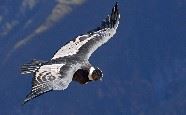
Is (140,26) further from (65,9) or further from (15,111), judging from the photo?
(15,111)

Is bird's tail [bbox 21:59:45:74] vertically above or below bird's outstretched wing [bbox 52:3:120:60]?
below

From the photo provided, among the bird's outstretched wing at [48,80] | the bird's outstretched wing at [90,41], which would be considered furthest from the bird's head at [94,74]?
the bird's outstretched wing at [90,41]

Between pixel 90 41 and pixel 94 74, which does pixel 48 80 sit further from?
pixel 90 41

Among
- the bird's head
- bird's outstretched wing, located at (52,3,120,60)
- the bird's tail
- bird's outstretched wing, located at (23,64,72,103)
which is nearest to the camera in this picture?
bird's outstretched wing, located at (23,64,72,103)

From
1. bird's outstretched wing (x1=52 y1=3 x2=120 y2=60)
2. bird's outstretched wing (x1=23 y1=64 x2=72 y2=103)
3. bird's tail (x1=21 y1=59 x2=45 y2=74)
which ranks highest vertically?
bird's outstretched wing (x1=52 y1=3 x2=120 y2=60)

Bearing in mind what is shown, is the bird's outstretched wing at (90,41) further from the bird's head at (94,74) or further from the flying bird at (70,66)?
the bird's head at (94,74)

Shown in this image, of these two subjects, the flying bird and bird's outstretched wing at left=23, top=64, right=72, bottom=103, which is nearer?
bird's outstretched wing at left=23, top=64, right=72, bottom=103

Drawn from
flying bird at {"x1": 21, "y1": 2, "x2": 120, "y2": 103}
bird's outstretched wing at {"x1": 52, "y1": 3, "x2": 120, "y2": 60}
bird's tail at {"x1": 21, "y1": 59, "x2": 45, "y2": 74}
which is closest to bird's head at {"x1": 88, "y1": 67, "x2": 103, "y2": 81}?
flying bird at {"x1": 21, "y1": 2, "x2": 120, "y2": 103}

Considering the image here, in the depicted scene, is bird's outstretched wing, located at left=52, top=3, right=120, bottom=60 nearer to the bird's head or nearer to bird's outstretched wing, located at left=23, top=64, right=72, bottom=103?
the bird's head
